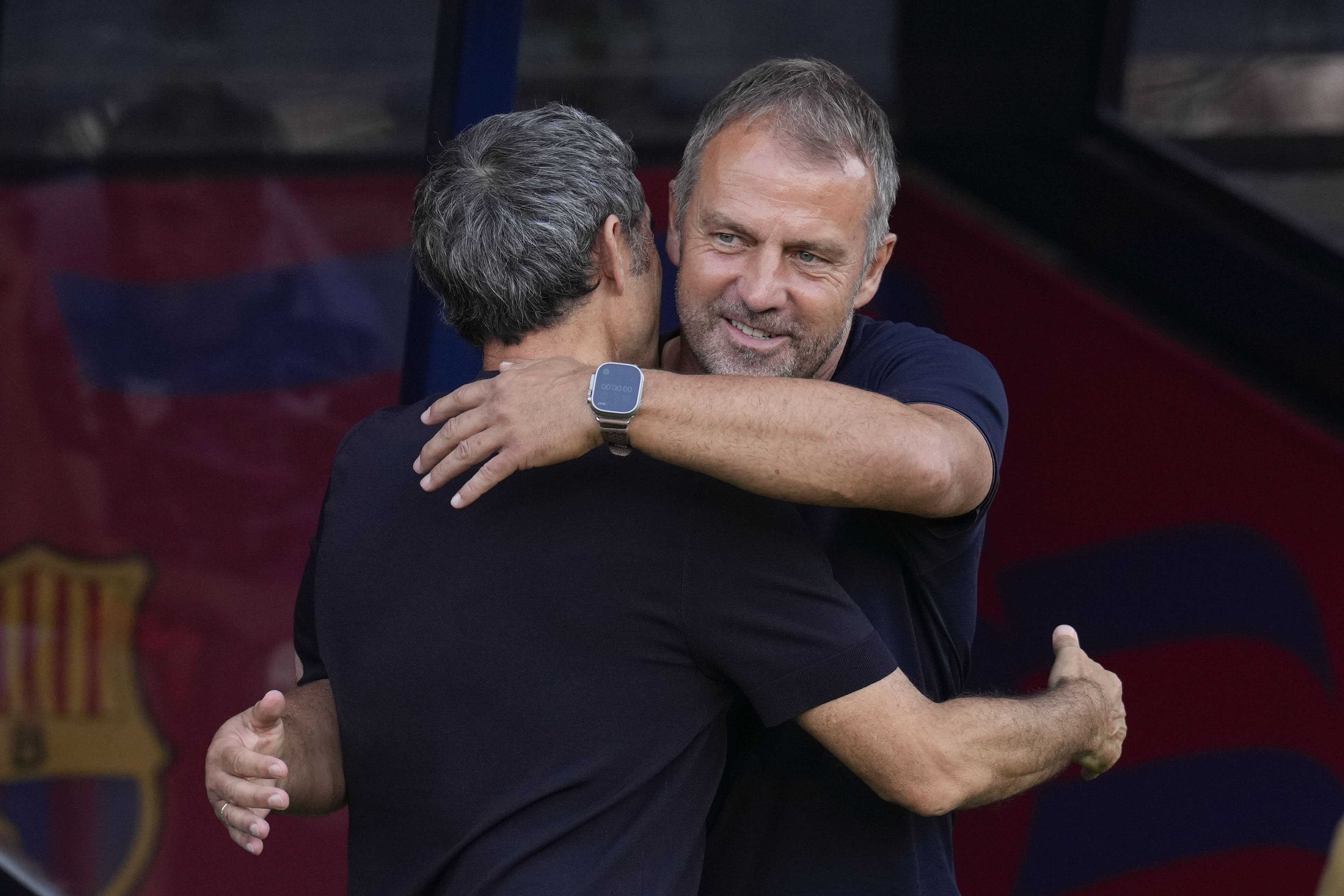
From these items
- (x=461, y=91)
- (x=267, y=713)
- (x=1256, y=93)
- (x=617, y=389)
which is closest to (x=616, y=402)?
(x=617, y=389)

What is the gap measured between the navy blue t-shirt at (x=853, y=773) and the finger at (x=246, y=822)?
57 centimetres

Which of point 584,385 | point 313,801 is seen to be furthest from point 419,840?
point 584,385

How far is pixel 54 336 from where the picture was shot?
11.2 feet

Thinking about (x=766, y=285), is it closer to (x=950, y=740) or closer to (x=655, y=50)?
(x=950, y=740)

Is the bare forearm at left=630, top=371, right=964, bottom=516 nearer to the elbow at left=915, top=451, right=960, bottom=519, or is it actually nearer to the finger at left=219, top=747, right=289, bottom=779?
the elbow at left=915, top=451, right=960, bottom=519

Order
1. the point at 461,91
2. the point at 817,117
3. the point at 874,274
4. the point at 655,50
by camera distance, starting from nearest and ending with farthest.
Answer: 1. the point at 817,117
2. the point at 874,274
3. the point at 461,91
4. the point at 655,50

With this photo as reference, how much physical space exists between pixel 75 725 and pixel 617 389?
276cm

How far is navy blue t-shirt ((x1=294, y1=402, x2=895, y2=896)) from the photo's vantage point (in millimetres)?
1372

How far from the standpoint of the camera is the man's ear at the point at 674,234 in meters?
1.88

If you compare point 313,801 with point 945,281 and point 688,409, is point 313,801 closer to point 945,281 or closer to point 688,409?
point 688,409

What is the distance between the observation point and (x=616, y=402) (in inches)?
54.4

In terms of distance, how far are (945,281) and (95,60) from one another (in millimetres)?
2401

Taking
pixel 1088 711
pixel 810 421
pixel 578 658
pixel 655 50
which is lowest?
pixel 1088 711

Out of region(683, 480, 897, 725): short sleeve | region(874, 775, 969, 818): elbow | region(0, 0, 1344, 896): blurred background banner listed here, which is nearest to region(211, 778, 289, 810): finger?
region(683, 480, 897, 725): short sleeve
